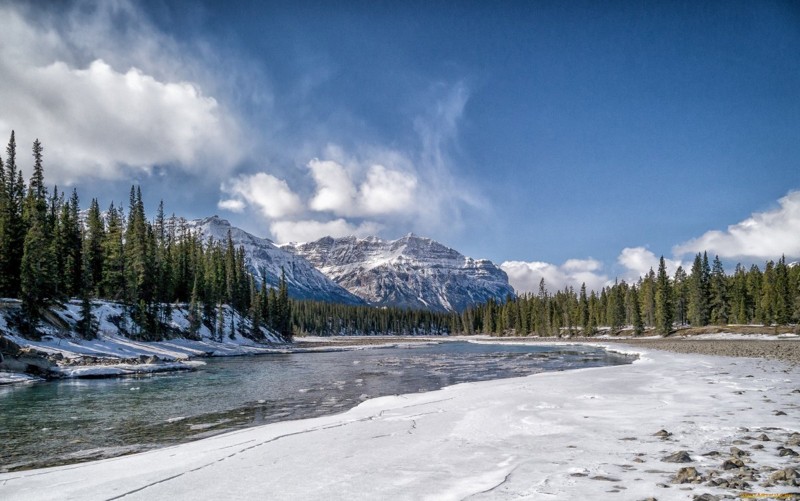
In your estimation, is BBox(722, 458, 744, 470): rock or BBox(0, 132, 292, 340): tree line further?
BBox(0, 132, 292, 340): tree line

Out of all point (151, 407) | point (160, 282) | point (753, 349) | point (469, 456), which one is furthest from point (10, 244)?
point (753, 349)

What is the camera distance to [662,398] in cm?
1792

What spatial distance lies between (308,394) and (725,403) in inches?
803

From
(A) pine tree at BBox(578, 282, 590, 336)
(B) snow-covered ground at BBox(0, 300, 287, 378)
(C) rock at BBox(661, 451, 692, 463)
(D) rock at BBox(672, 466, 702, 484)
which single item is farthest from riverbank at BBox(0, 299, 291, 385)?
(A) pine tree at BBox(578, 282, 590, 336)

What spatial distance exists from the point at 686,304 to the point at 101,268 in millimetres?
140841

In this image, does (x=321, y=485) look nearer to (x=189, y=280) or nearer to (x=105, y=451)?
(x=105, y=451)

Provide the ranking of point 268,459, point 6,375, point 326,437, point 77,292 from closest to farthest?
point 268,459, point 326,437, point 6,375, point 77,292

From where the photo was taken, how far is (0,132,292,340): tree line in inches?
2312

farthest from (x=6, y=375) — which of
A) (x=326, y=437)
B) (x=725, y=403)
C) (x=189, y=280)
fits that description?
(x=189, y=280)

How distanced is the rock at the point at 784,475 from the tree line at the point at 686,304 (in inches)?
4084

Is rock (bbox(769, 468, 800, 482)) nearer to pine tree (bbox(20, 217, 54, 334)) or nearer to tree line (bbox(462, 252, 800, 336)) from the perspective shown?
pine tree (bbox(20, 217, 54, 334))

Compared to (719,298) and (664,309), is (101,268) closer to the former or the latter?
(664,309)

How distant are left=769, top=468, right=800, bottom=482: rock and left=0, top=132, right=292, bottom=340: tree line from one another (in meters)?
66.6

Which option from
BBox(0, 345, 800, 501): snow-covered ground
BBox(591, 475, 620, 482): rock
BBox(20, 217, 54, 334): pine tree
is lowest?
BBox(0, 345, 800, 501): snow-covered ground
